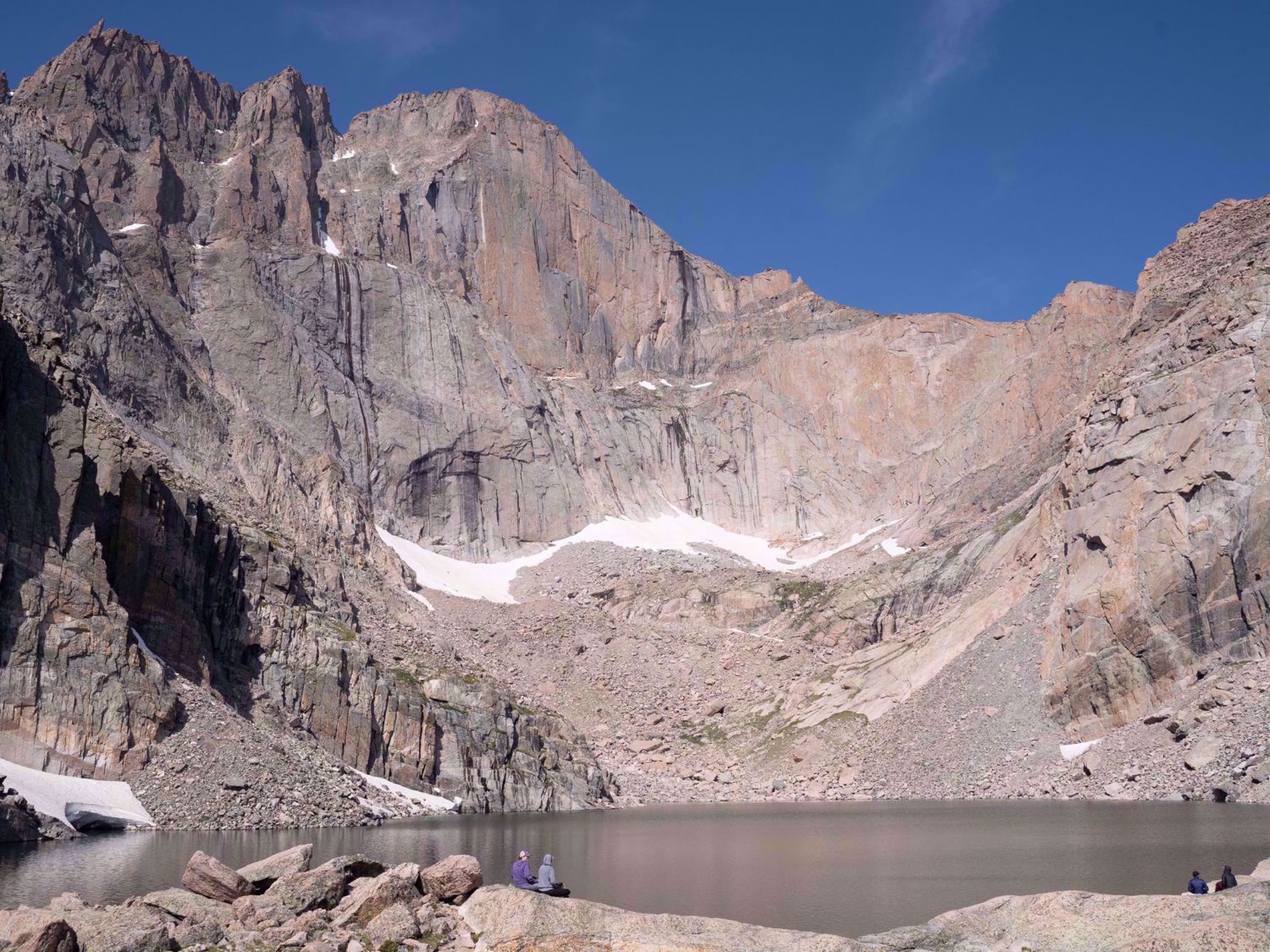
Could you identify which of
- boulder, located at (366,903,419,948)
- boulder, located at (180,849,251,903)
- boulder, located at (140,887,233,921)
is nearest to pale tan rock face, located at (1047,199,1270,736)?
boulder, located at (366,903,419,948)

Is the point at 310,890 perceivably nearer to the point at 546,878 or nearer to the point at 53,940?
the point at 546,878

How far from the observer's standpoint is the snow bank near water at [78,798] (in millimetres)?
43875

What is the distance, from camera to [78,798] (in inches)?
1807

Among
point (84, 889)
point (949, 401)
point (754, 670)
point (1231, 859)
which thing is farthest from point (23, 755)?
point (949, 401)

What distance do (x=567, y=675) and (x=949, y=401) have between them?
9841 cm

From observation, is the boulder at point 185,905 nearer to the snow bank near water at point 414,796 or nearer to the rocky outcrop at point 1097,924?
the rocky outcrop at point 1097,924

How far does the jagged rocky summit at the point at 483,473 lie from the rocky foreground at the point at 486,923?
27.8m

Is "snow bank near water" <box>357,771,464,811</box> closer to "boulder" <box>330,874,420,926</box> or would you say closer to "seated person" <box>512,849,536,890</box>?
"seated person" <box>512,849,536,890</box>

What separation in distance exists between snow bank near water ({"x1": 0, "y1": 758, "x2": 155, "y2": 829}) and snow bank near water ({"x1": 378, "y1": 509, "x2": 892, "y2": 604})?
241ft

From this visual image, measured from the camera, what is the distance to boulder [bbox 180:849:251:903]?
980 inches

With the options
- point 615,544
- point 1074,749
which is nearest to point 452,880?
point 1074,749

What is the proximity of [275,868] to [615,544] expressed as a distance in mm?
121504

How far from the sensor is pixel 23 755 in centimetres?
4794

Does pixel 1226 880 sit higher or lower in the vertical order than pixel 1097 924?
higher
